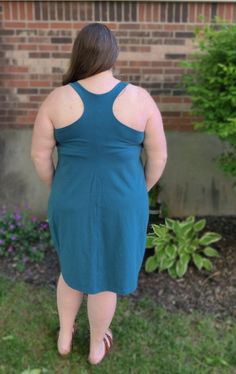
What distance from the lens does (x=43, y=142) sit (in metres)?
2.44

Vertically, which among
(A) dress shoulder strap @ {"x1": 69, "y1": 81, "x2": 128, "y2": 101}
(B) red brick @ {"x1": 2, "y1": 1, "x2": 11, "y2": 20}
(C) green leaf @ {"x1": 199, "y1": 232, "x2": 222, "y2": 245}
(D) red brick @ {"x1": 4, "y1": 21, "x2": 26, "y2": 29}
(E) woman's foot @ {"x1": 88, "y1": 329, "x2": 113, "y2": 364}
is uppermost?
(B) red brick @ {"x1": 2, "y1": 1, "x2": 11, "y2": 20}

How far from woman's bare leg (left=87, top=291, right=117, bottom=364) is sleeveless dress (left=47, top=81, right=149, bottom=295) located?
0.42ft

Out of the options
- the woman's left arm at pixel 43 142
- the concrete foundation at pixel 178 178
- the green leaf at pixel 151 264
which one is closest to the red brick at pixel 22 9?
the concrete foundation at pixel 178 178

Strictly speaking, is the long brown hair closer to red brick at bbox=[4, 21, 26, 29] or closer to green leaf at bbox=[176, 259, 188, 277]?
green leaf at bbox=[176, 259, 188, 277]

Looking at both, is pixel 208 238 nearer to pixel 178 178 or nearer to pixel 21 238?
pixel 178 178

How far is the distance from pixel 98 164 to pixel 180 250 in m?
1.66

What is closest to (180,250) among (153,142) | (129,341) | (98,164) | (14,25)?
(129,341)

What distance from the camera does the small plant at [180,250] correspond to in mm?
3760

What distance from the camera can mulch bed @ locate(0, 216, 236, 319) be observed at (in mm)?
3475

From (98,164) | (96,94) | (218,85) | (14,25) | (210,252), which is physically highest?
(14,25)

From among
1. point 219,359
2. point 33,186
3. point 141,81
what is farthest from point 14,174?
point 219,359

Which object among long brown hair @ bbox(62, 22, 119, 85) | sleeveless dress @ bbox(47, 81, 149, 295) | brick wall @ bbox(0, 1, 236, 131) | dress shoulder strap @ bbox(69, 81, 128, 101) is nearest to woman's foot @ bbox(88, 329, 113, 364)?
sleeveless dress @ bbox(47, 81, 149, 295)

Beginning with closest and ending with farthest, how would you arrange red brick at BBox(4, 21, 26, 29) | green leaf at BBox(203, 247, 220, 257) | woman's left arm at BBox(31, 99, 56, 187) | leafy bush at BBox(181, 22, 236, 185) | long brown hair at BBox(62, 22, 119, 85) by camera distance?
1. long brown hair at BBox(62, 22, 119, 85)
2. woman's left arm at BBox(31, 99, 56, 187)
3. leafy bush at BBox(181, 22, 236, 185)
4. green leaf at BBox(203, 247, 220, 257)
5. red brick at BBox(4, 21, 26, 29)

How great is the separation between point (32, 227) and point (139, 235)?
195cm
